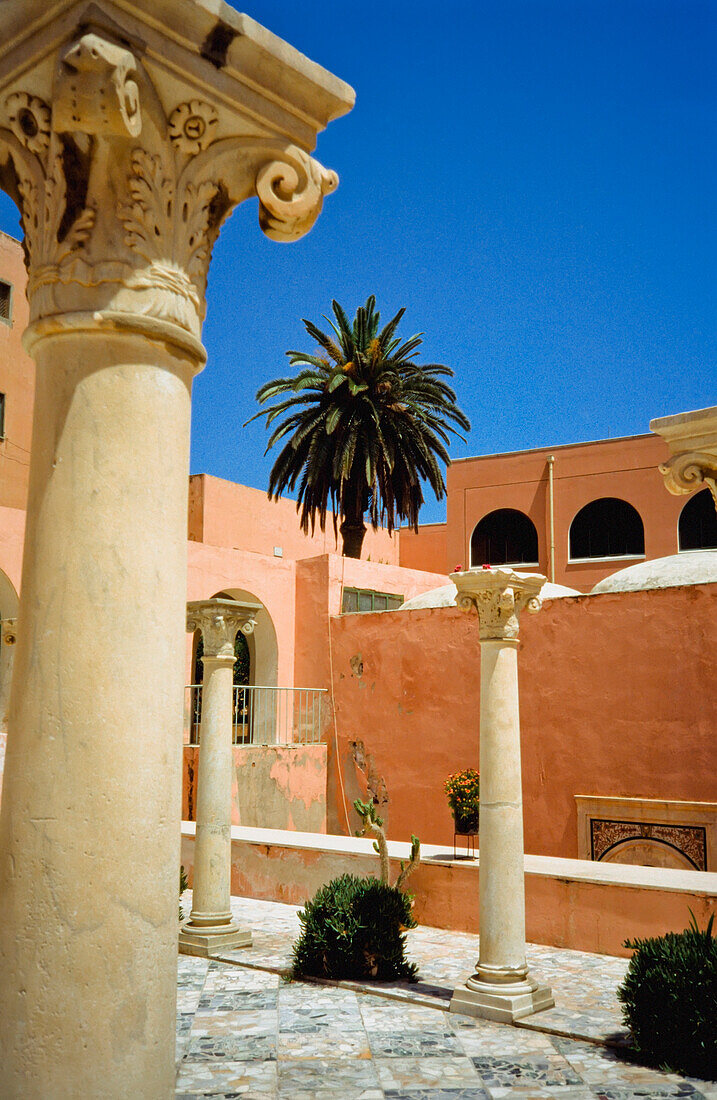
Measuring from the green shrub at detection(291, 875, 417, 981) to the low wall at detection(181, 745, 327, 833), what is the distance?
7.62m

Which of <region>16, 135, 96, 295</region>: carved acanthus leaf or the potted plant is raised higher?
<region>16, 135, 96, 295</region>: carved acanthus leaf

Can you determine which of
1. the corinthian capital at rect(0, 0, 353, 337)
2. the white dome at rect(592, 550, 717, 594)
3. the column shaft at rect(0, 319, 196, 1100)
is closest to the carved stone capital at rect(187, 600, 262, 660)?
the corinthian capital at rect(0, 0, 353, 337)

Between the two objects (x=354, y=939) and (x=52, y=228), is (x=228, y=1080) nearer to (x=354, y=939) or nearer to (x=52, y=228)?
(x=354, y=939)

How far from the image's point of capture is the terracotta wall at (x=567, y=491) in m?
24.5

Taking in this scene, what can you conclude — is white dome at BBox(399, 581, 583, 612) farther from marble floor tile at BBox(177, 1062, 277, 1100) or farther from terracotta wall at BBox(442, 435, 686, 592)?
marble floor tile at BBox(177, 1062, 277, 1100)

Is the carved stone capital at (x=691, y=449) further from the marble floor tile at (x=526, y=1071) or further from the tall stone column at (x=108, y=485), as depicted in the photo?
the marble floor tile at (x=526, y=1071)

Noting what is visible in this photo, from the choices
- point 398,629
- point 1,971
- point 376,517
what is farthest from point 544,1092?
point 376,517

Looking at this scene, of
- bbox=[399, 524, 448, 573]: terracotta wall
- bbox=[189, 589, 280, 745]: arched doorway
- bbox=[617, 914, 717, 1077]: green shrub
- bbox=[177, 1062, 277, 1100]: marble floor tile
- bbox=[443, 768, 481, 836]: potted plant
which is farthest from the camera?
bbox=[399, 524, 448, 573]: terracotta wall

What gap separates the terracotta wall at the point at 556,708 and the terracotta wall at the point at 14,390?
25.7 ft

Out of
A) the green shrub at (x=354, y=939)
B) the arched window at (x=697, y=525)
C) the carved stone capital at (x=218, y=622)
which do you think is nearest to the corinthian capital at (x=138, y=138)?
the green shrub at (x=354, y=939)

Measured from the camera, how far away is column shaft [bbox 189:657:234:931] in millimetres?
9398

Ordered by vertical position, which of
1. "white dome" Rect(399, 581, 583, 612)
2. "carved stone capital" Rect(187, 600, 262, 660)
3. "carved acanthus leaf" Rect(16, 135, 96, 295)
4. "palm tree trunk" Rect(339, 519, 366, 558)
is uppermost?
"palm tree trunk" Rect(339, 519, 366, 558)

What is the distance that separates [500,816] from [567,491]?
19.1m

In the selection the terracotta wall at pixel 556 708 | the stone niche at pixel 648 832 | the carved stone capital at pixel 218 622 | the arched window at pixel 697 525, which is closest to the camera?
the carved stone capital at pixel 218 622
